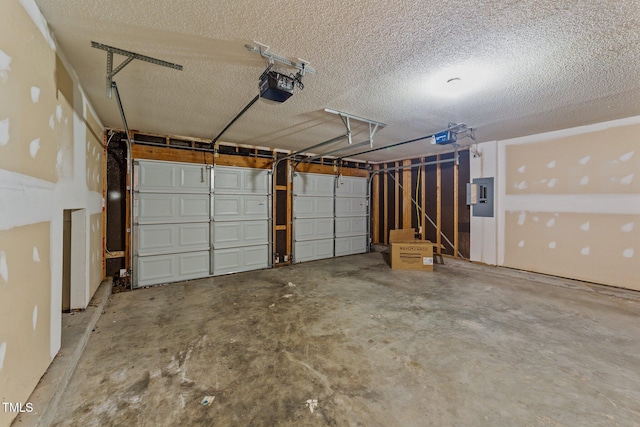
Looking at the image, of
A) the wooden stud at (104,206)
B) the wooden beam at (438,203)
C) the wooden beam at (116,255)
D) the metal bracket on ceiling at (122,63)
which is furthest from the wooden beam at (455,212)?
the wooden stud at (104,206)

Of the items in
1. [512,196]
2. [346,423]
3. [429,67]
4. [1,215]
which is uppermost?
[429,67]

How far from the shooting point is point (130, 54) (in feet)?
6.49

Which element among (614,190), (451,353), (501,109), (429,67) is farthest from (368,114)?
(614,190)

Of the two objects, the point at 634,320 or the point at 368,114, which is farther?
the point at 368,114

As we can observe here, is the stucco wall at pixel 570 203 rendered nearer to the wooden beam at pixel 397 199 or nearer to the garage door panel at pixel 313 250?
the wooden beam at pixel 397 199

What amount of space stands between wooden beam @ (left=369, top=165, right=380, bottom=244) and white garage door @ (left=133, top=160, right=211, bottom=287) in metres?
4.48

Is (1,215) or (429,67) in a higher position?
(429,67)

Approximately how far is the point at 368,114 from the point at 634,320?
3.93 metres

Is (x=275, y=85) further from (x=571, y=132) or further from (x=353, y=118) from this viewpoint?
(x=571, y=132)

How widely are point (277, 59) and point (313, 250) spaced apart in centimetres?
454

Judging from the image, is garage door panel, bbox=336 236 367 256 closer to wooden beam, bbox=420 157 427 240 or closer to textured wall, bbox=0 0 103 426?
wooden beam, bbox=420 157 427 240

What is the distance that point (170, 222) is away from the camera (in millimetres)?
4309

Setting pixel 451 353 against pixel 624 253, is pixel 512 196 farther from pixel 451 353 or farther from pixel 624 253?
pixel 451 353

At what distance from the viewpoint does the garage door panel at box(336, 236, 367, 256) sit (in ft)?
21.3
